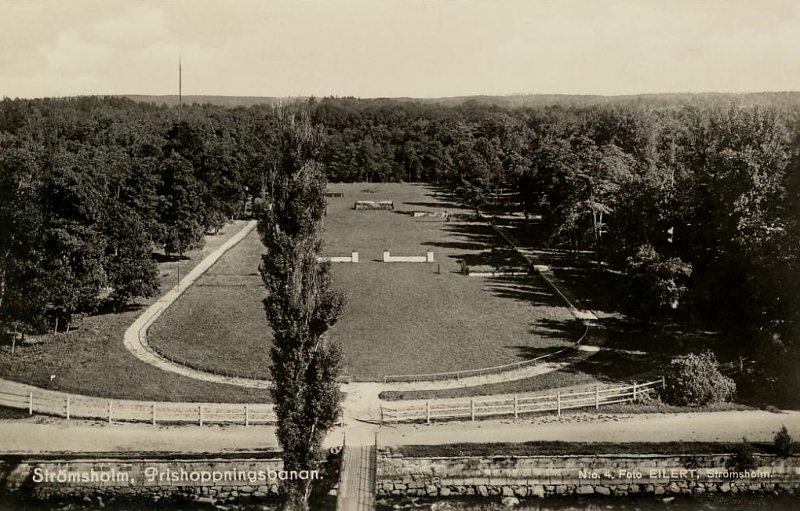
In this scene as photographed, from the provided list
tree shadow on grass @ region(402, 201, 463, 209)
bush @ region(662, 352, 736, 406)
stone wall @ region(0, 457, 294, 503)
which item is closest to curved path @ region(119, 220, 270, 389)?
stone wall @ region(0, 457, 294, 503)

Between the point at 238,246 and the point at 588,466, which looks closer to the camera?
the point at 588,466

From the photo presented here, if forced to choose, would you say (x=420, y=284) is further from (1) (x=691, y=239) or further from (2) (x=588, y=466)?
(2) (x=588, y=466)

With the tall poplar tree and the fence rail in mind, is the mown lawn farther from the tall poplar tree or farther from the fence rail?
the tall poplar tree

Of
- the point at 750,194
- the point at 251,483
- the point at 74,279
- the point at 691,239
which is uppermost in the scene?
the point at 750,194

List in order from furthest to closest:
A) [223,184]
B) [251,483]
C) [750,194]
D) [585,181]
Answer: [223,184] → [585,181] → [750,194] → [251,483]

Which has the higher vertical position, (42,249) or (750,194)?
(750,194)

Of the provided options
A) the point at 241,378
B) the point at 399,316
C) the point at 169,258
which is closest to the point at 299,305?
the point at 241,378

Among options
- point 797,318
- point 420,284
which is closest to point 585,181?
point 420,284
